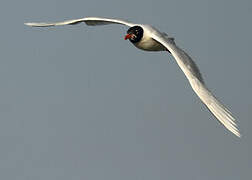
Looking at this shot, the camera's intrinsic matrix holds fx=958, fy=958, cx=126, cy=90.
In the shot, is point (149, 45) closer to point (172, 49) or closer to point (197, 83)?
point (172, 49)

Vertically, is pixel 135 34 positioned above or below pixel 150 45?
above

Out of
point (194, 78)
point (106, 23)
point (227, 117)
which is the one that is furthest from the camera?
point (106, 23)

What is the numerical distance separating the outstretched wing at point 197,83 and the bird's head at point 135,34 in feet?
1.94

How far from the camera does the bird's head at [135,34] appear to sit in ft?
119

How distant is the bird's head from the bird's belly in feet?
0.62

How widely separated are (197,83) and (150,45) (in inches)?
223

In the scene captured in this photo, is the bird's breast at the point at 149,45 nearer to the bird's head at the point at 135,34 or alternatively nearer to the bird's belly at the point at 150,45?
the bird's belly at the point at 150,45

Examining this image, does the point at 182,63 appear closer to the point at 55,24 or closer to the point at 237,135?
the point at 237,135

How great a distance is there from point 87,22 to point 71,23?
67cm

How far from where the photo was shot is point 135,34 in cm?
3634

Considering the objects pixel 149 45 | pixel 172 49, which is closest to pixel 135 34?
pixel 149 45

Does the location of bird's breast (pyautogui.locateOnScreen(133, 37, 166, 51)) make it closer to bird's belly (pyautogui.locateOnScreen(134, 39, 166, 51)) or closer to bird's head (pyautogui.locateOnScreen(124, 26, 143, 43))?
bird's belly (pyautogui.locateOnScreen(134, 39, 166, 51))

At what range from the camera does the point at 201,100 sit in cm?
3020

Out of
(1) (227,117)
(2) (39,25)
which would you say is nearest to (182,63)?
(1) (227,117)
